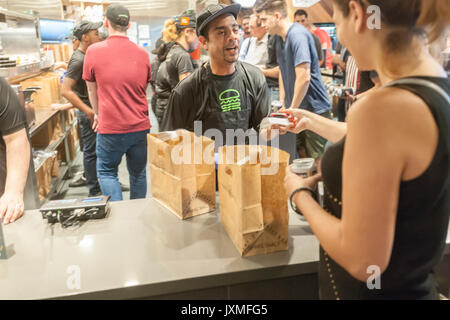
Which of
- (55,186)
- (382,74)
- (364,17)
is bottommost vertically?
(55,186)

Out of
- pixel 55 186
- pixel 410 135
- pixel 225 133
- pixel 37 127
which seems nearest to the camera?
pixel 410 135

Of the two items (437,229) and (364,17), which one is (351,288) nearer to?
(437,229)

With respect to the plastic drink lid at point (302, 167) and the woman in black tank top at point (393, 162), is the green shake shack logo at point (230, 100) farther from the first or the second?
the woman in black tank top at point (393, 162)

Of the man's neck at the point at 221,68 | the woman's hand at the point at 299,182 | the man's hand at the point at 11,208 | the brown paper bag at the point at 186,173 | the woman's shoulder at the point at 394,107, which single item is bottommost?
the man's hand at the point at 11,208

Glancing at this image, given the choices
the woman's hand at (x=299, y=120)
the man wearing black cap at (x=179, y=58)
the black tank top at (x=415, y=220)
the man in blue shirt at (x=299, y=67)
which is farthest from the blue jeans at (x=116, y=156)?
the black tank top at (x=415, y=220)

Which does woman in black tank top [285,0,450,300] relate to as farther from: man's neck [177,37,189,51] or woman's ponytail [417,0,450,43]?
man's neck [177,37,189,51]

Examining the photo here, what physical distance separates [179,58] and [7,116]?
193cm

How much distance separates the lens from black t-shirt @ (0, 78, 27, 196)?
1.74 meters

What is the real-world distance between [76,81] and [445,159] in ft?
11.7

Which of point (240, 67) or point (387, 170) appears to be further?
point (240, 67)

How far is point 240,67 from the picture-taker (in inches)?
88.0

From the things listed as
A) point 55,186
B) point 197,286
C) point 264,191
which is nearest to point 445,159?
point 264,191

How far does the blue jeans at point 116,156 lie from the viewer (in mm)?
3076

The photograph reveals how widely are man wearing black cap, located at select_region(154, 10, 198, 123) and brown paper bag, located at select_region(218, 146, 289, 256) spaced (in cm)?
228
